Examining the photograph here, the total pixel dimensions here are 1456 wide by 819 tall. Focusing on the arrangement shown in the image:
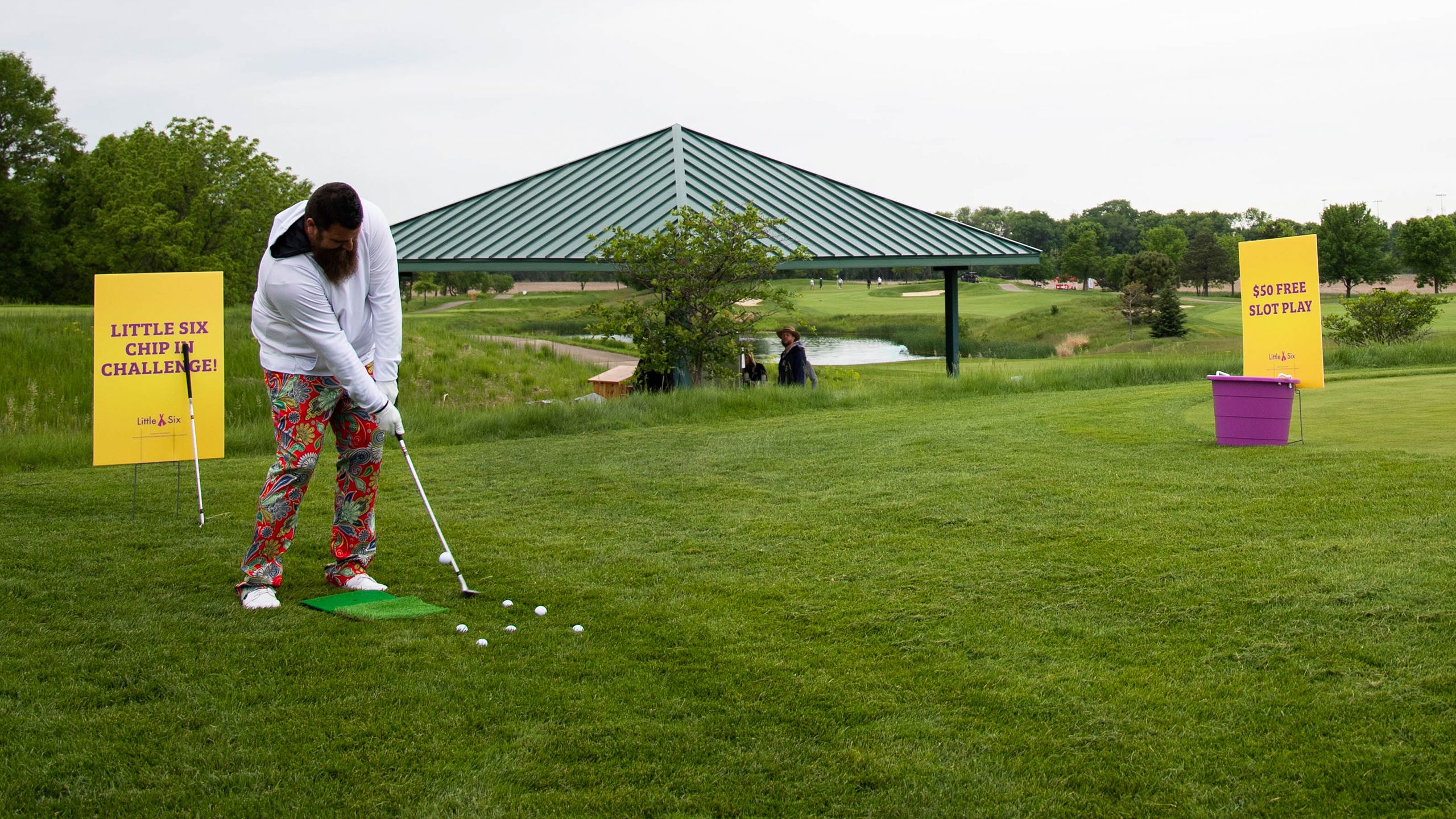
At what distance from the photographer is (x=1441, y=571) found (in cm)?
470

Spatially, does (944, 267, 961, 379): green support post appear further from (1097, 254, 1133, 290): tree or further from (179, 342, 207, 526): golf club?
(1097, 254, 1133, 290): tree

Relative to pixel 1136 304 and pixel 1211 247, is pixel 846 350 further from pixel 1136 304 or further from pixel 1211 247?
pixel 1211 247

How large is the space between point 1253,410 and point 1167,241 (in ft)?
315

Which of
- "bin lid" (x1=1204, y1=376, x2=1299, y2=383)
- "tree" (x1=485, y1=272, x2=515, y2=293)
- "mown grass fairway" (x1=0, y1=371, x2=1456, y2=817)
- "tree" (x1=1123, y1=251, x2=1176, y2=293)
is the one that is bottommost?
"mown grass fairway" (x1=0, y1=371, x2=1456, y2=817)

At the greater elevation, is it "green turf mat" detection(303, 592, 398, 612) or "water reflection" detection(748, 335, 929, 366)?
"water reflection" detection(748, 335, 929, 366)

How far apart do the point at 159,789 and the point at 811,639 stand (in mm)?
2223

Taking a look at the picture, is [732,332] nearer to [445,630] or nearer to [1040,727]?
[445,630]

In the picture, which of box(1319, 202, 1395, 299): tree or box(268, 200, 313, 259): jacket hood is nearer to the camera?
box(268, 200, 313, 259): jacket hood

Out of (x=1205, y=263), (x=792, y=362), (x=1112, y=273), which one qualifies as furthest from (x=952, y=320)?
(x=1112, y=273)

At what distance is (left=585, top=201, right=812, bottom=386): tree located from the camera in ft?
49.9

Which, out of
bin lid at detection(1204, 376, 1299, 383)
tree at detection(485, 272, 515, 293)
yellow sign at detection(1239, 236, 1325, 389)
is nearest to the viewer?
bin lid at detection(1204, 376, 1299, 383)

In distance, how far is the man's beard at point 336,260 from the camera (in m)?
4.85

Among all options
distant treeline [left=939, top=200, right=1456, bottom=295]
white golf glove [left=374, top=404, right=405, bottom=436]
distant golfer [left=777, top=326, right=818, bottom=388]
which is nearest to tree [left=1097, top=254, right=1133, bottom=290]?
distant treeline [left=939, top=200, right=1456, bottom=295]

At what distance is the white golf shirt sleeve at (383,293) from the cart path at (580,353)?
743 inches
